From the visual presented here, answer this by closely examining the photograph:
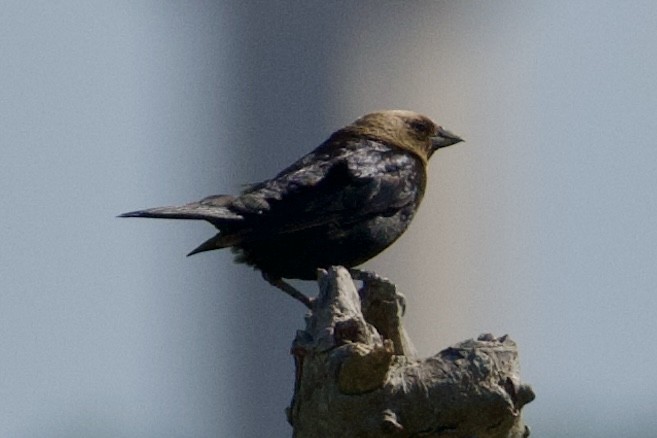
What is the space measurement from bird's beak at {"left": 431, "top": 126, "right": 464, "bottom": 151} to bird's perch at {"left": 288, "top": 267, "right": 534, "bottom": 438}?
3388 mm

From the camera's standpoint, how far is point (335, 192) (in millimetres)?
7844

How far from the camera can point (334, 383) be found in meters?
5.50

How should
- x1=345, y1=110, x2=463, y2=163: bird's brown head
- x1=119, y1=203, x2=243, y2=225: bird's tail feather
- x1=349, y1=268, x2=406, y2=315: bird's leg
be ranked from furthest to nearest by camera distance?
1. x1=345, y1=110, x2=463, y2=163: bird's brown head
2. x1=119, y1=203, x2=243, y2=225: bird's tail feather
3. x1=349, y1=268, x2=406, y2=315: bird's leg

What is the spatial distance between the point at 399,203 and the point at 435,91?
15.0 meters

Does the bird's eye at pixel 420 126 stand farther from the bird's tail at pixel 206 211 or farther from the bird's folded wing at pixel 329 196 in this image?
the bird's tail at pixel 206 211

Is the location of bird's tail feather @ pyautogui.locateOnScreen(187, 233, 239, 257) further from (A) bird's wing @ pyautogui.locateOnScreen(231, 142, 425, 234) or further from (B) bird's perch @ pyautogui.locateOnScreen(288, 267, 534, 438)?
(B) bird's perch @ pyautogui.locateOnScreen(288, 267, 534, 438)

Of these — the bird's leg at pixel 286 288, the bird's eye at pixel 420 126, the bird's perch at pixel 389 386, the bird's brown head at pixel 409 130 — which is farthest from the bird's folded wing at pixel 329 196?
the bird's perch at pixel 389 386

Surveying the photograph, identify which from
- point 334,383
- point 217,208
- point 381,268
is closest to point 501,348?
point 334,383

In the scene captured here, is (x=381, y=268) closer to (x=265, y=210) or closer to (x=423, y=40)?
(x=423, y=40)

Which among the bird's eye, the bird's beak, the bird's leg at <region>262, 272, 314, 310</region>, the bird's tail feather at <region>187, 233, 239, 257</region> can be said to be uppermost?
the bird's eye

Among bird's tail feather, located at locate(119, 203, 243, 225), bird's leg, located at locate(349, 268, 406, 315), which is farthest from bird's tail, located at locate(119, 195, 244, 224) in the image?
bird's leg, located at locate(349, 268, 406, 315)

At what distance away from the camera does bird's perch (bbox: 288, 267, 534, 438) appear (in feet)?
18.0

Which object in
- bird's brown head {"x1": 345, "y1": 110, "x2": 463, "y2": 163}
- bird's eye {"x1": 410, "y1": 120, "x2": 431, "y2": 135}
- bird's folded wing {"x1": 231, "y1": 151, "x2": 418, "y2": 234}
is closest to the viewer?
bird's folded wing {"x1": 231, "y1": 151, "x2": 418, "y2": 234}

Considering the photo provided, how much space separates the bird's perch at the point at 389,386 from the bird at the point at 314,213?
60.5 inches
